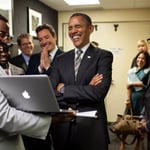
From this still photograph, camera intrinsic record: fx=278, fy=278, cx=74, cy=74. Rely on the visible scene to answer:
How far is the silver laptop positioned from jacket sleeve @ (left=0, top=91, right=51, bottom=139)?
4 centimetres

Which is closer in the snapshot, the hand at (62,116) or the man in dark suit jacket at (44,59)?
the hand at (62,116)

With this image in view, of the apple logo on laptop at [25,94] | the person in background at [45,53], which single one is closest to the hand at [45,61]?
the person in background at [45,53]

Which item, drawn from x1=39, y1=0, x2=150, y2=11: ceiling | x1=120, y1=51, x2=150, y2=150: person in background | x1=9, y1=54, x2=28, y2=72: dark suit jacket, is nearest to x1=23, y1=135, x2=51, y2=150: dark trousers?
x1=9, y1=54, x2=28, y2=72: dark suit jacket

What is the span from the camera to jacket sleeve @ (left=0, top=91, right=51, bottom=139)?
1250mm

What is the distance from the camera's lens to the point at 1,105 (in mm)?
1256

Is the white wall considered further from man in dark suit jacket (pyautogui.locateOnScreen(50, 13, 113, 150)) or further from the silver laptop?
the silver laptop

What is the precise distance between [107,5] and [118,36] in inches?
34.4

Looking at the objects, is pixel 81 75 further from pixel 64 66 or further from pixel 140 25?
pixel 140 25

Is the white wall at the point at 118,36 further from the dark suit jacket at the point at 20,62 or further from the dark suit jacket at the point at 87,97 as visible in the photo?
the dark suit jacket at the point at 87,97

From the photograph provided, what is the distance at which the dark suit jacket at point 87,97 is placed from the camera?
6.01 feet

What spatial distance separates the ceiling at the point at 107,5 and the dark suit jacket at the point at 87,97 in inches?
139

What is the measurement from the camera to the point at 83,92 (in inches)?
71.7

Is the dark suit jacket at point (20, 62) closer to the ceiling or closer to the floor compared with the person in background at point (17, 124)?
closer to the ceiling

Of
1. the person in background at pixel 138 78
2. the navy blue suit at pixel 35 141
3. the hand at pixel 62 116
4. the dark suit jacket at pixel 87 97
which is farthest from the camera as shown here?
the person in background at pixel 138 78
